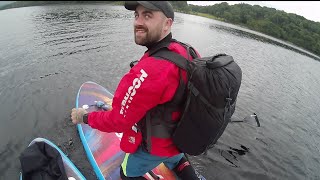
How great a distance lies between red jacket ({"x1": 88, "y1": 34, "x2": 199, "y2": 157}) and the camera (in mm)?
3049

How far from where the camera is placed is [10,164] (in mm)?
7523

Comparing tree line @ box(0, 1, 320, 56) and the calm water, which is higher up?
tree line @ box(0, 1, 320, 56)

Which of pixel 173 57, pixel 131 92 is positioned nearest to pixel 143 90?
pixel 131 92

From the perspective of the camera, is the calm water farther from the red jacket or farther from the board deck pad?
the red jacket

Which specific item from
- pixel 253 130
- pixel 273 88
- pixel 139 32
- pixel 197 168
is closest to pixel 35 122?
pixel 197 168

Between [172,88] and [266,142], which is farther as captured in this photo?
[266,142]

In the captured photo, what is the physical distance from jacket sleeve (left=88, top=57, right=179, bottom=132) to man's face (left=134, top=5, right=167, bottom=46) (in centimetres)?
33

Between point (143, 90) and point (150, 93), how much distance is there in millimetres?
A: 94

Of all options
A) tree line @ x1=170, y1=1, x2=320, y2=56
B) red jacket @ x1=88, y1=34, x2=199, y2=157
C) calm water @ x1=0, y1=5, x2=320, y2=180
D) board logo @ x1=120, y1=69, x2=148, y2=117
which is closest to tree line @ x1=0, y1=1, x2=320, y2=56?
tree line @ x1=170, y1=1, x2=320, y2=56

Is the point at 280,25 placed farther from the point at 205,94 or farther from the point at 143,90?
the point at 143,90

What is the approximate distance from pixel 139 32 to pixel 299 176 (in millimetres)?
9003

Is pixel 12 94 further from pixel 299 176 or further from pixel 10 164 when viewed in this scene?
pixel 299 176

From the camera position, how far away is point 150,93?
10.1ft

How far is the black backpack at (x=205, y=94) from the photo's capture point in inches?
128
